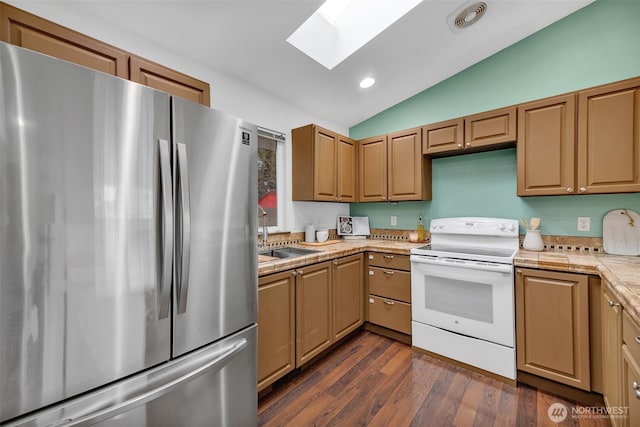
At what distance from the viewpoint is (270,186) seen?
2.81 meters

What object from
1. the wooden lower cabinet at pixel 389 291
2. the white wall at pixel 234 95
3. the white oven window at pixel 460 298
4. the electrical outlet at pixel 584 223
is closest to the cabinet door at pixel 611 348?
the white oven window at pixel 460 298

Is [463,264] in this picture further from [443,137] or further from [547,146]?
[443,137]

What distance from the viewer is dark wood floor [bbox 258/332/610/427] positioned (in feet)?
5.41

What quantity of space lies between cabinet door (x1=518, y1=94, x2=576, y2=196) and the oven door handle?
2.39ft

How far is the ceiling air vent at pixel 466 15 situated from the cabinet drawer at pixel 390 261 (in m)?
1.98

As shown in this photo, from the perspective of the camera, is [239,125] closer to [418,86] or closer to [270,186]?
[270,186]

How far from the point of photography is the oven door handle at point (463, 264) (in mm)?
1990

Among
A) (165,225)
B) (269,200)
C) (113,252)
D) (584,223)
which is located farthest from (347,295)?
(584,223)

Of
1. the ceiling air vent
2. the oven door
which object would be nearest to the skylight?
the ceiling air vent

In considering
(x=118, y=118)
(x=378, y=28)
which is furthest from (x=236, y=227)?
(x=378, y=28)

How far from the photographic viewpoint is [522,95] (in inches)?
98.3

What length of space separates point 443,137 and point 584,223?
4.48ft

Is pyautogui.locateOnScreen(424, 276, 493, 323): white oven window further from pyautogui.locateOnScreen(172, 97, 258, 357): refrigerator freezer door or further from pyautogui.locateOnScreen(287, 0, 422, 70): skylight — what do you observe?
pyautogui.locateOnScreen(287, 0, 422, 70): skylight

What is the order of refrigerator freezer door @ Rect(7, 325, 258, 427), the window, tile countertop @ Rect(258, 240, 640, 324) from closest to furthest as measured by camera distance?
refrigerator freezer door @ Rect(7, 325, 258, 427) < tile countertop @ Rect(258, 240, 640, 324) < the window
